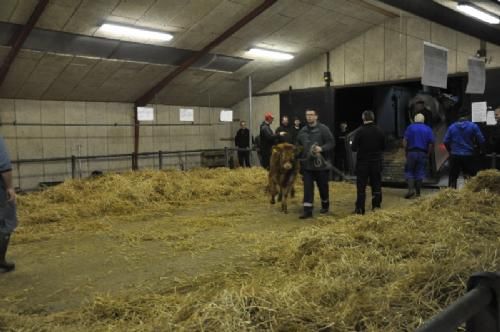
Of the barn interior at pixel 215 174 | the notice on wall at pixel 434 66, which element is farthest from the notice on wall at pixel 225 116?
the notice on wall at pixel 434 66

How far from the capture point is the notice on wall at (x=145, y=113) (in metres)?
10.8

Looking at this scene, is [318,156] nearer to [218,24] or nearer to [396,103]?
[218,24]

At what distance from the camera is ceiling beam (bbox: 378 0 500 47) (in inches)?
197

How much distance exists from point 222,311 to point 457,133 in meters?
6.08

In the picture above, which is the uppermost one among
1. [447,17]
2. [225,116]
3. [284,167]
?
[447,17]

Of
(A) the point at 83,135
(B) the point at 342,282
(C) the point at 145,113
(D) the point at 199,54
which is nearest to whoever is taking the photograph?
(B) the point at 342,282

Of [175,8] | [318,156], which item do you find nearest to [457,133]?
[318,156]

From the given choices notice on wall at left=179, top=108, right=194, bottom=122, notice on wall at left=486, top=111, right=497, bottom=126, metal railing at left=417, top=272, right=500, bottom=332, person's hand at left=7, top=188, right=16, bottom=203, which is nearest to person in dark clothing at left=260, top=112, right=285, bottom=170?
notice on wall at left=179, top=108, right=194, bottom=122

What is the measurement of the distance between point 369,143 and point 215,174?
183 inches

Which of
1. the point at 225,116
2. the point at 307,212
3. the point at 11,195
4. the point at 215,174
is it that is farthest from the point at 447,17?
the point at 225,116

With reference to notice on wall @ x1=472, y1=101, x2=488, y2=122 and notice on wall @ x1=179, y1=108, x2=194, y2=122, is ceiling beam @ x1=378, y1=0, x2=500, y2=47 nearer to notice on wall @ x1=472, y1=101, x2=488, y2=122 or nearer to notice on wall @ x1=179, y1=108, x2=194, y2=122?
notice on wall @ x1=472, y1=101, x2=488, y2=122

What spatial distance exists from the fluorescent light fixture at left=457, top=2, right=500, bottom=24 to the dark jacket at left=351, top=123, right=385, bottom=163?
6.16 ft

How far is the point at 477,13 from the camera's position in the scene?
228 inches

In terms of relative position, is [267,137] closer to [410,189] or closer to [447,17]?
[410,189]
